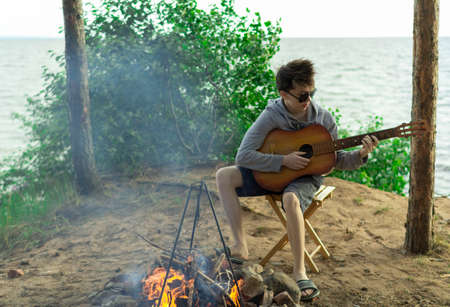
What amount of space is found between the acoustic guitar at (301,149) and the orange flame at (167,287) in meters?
1.01

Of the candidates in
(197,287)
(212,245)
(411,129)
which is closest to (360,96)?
(212,245)

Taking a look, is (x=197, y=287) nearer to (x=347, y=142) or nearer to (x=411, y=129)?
(x=347, y=142)

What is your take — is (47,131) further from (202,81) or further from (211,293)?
(211,293)

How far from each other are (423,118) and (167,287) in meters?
2.56

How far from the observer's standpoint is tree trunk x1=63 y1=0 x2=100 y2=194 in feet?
17.1

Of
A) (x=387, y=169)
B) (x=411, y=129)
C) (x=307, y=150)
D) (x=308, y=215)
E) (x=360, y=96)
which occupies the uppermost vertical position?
(x=360, y=96)

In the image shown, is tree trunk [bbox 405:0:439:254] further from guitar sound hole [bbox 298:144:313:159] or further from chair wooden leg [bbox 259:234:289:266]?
chair wooden leg [bbox 259:234:289:266]

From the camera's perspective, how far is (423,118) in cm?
353

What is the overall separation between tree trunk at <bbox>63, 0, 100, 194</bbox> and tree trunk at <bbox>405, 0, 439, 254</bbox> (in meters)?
3.94

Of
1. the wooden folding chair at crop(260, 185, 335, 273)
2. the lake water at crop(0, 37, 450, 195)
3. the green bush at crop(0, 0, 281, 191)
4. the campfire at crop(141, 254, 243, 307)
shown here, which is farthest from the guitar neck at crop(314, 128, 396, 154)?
the lake water at crop(0, 37, 450, 195)

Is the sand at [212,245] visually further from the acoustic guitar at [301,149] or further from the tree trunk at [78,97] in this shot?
the acoustic guitar at [301,149]

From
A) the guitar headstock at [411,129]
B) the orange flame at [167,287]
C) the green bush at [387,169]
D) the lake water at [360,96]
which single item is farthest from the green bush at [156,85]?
the orange flame at [167,287]

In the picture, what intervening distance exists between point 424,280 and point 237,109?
3.67 meters

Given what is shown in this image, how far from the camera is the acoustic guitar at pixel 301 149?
3144 millimetres
